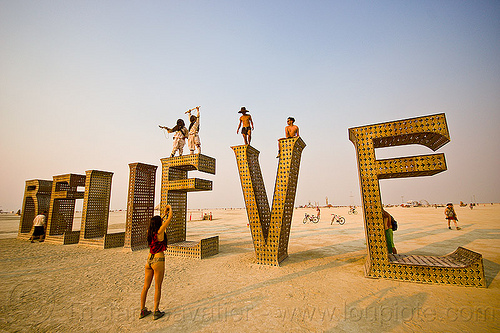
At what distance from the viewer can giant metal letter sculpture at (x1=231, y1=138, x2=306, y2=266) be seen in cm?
769

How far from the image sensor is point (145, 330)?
11.9 ft

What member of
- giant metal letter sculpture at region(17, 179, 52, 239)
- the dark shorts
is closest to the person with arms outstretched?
the dark shorts

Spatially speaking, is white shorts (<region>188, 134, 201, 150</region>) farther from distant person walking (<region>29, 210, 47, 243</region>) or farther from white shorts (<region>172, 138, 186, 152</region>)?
distant person walking (<region>29, 210, 47, 243</region>)

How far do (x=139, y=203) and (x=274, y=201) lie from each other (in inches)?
308

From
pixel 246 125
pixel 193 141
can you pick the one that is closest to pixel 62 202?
pixel 193 141

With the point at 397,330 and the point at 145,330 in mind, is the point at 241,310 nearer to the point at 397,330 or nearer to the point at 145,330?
the point at 145,330

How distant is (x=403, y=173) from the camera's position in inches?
249

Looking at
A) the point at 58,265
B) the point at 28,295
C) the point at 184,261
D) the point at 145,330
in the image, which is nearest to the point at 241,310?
the point at 145,330

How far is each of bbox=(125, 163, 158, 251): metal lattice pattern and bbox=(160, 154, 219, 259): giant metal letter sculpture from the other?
1730 mm

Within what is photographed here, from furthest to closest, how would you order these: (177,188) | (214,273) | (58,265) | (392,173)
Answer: (177,188), (58,265), (214,273), (392,173)

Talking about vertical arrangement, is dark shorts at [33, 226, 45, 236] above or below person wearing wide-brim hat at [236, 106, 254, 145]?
below

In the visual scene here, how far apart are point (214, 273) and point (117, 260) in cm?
488

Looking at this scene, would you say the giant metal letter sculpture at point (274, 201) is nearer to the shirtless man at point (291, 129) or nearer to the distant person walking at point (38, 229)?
the shirtless man at point (291, 129)

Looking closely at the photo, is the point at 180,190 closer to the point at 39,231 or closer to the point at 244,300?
the point at 244,300
